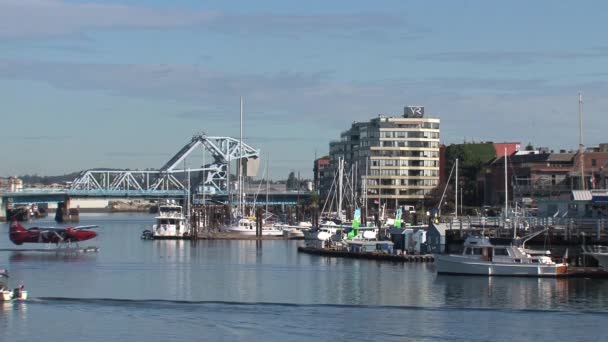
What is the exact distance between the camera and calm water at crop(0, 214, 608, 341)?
4919 centimetres

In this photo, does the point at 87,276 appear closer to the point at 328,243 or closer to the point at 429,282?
the point at 429,282

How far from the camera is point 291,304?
190 feet

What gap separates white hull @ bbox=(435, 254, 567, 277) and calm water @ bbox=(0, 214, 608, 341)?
2.92 ft

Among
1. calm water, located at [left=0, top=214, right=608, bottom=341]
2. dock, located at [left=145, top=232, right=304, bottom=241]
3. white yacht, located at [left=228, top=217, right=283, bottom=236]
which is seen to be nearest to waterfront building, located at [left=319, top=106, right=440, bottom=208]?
white yacht, located at [left=228, top=217, right=283, bottom=236]

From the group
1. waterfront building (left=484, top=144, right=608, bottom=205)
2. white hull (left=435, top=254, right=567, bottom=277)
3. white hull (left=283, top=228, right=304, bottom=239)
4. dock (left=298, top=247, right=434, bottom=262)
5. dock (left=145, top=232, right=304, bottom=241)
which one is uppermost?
waterfront building (left=484, top=144, right=608, bottom=205)

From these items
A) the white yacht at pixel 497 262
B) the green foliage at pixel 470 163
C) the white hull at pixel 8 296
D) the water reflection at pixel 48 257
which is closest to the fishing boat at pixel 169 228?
the water reflection at pixel 48 257

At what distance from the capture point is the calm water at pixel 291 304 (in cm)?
Answer: 4919

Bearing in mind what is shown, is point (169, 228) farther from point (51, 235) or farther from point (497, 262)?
point (497, 262)

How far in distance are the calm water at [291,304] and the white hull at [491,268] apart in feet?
2.92


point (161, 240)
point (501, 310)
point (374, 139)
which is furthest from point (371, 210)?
→ point (501, 310)

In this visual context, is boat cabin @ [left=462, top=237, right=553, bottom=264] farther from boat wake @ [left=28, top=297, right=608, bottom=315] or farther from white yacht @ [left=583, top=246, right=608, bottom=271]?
boat wake @ [left=28, top=297, right=608, bottom=315]

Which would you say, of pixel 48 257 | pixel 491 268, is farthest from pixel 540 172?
pixel 491 268

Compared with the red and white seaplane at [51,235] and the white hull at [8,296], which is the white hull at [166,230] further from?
the white hull at [8,296]

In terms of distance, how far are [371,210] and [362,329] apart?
122 m
